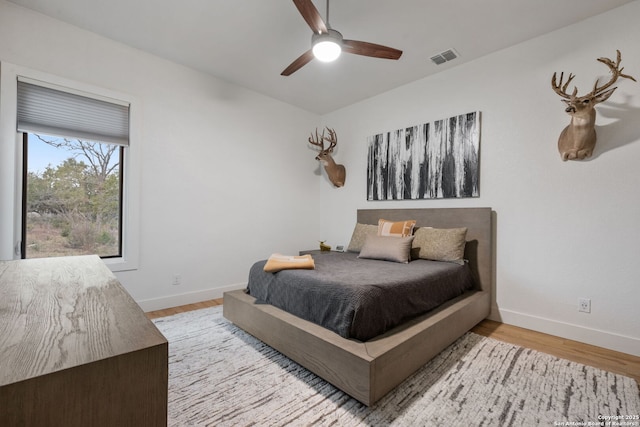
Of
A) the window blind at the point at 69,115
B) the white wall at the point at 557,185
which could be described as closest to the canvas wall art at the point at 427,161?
A: the white wall at the point at 557,185

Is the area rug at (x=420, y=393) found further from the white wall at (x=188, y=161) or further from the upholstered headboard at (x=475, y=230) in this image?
the white wall at (x=188, y=161)

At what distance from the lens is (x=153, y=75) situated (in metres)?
3.17

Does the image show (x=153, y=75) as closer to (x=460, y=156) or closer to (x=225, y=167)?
(x=225, y=167)

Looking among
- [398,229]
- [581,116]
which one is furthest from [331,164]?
[581,116]

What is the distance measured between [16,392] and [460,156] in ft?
11.7

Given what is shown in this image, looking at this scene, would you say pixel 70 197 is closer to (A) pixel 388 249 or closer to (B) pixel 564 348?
(A) pixel 388 249

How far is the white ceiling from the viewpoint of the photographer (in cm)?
238

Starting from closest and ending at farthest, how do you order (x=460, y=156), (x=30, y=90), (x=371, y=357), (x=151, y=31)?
(x=371, y=357)
(x=30, y=90)
(x=151, y=31)
(x=460, y=156)

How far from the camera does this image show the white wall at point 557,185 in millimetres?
2322

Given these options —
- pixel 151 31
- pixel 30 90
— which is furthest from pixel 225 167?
pixel 30 90

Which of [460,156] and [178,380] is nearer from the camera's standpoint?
[178,380]

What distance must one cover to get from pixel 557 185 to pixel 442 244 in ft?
3.71

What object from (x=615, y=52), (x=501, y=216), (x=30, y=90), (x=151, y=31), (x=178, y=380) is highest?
(x=151, y=31)

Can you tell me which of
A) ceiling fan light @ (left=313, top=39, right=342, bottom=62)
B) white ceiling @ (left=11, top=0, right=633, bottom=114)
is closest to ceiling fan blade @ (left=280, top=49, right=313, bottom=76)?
ceiling fan light @ (left=313, top=39, right=342, bottom=62)
